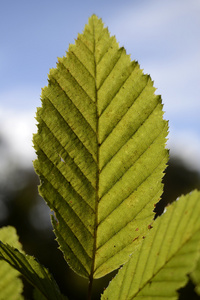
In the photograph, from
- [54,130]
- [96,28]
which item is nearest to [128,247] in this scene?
[54,130]

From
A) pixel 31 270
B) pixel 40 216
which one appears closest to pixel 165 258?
pixel 31 270

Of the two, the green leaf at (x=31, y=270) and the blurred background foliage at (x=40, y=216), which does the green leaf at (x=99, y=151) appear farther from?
the blurred background foliage at (x=40, y=216)

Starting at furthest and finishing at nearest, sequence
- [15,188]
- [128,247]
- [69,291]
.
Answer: [15,188] → [69,291] → [128,247]

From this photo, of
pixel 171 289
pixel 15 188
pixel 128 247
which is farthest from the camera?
pixel 15 188

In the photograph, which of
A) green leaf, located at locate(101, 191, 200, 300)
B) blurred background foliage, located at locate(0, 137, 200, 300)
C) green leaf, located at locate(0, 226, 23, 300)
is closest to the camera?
green leaf, located at locate(101, 191, 200, 300)

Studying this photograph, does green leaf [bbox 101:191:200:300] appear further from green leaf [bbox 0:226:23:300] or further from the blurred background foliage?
the blurred background foliage

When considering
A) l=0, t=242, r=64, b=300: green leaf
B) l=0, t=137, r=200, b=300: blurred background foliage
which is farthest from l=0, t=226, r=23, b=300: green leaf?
l=0, t=137, r=200, b=300: blurred background foliage

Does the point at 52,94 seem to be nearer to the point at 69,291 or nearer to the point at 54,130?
the point at 54,130
